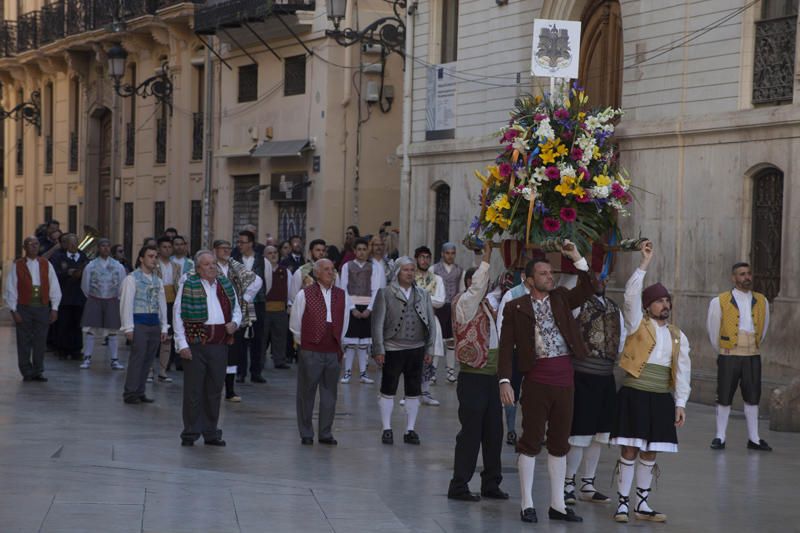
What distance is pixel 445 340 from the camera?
19.2m

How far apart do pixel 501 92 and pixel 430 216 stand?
11.4 feet

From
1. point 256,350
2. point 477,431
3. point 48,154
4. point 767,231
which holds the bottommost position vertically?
point 256,350

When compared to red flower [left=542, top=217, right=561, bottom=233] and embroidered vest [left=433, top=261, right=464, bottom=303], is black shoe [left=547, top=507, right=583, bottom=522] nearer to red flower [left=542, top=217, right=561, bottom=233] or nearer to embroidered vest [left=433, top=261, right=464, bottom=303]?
red flower [left=542, top=217, right=561, bottom=233]

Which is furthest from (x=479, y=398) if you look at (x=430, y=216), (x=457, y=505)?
(x=430, y=216)

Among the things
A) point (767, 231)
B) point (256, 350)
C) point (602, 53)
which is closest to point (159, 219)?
point (602, 53)

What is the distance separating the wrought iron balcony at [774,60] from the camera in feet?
61.3

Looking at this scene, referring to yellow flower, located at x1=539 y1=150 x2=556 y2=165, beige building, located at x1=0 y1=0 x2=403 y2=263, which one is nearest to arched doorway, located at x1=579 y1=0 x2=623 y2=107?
beige building, located at x1=0 y1=0 x2=403 y2=263

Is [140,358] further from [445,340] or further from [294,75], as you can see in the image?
[294,75]

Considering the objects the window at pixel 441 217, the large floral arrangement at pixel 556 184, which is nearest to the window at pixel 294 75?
the window at pixel 441 217

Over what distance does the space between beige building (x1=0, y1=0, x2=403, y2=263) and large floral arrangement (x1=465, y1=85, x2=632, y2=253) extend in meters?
20.0

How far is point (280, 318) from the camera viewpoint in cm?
Result: 2098

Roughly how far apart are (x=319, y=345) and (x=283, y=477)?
221cm

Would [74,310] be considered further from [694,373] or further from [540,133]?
[540,133]

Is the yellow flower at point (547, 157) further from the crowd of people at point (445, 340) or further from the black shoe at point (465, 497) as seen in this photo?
the black shoe at point (465, 497)
